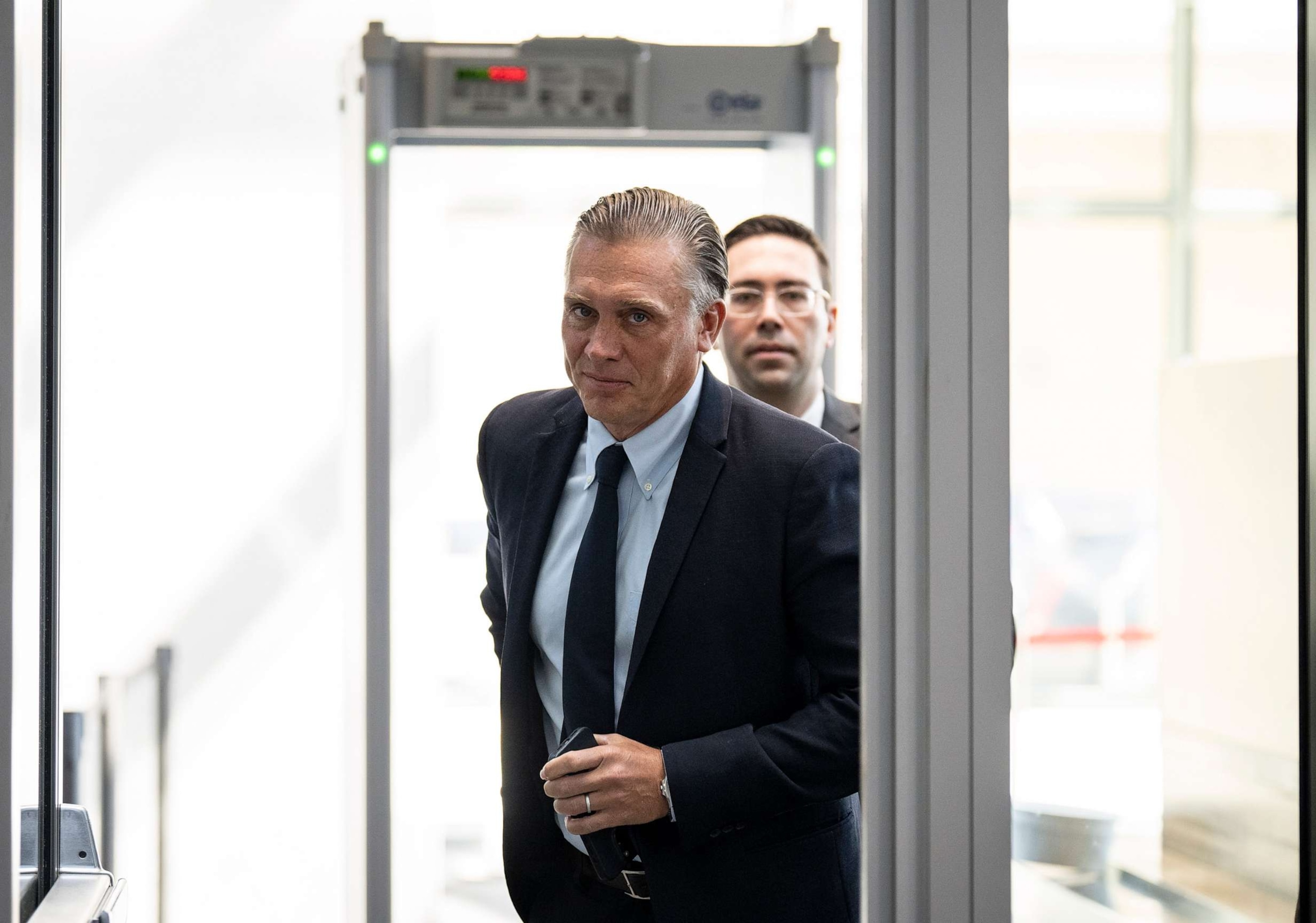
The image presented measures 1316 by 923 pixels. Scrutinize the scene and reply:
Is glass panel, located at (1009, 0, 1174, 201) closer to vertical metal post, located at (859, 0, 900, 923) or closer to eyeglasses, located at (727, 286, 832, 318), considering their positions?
vertical metal post, located at (859, 0, 900, 923)

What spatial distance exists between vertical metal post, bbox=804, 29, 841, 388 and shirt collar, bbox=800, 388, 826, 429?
308mm

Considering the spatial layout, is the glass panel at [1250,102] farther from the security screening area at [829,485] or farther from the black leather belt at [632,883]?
the black leather belt at [632,883]

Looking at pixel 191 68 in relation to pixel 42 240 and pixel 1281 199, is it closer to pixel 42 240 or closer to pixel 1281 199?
pixel 42 240

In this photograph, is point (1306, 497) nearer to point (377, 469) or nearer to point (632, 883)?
point (632, 883)

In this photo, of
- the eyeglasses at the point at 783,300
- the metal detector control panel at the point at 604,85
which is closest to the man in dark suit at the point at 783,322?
the eyeglasses at the point at 783,300

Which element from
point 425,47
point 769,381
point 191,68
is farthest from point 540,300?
point 191,68

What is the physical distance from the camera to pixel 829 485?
3.88 ft

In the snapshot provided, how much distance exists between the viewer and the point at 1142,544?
34.5 inches

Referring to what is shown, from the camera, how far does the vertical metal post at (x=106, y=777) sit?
2490 millimetres

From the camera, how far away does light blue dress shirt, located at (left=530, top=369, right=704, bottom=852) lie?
1.22 meters

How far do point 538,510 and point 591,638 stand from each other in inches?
6.8

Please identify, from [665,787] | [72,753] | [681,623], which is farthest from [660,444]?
[72,753]

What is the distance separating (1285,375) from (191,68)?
2.64 metres

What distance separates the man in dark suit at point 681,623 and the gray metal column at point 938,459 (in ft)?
0.99
